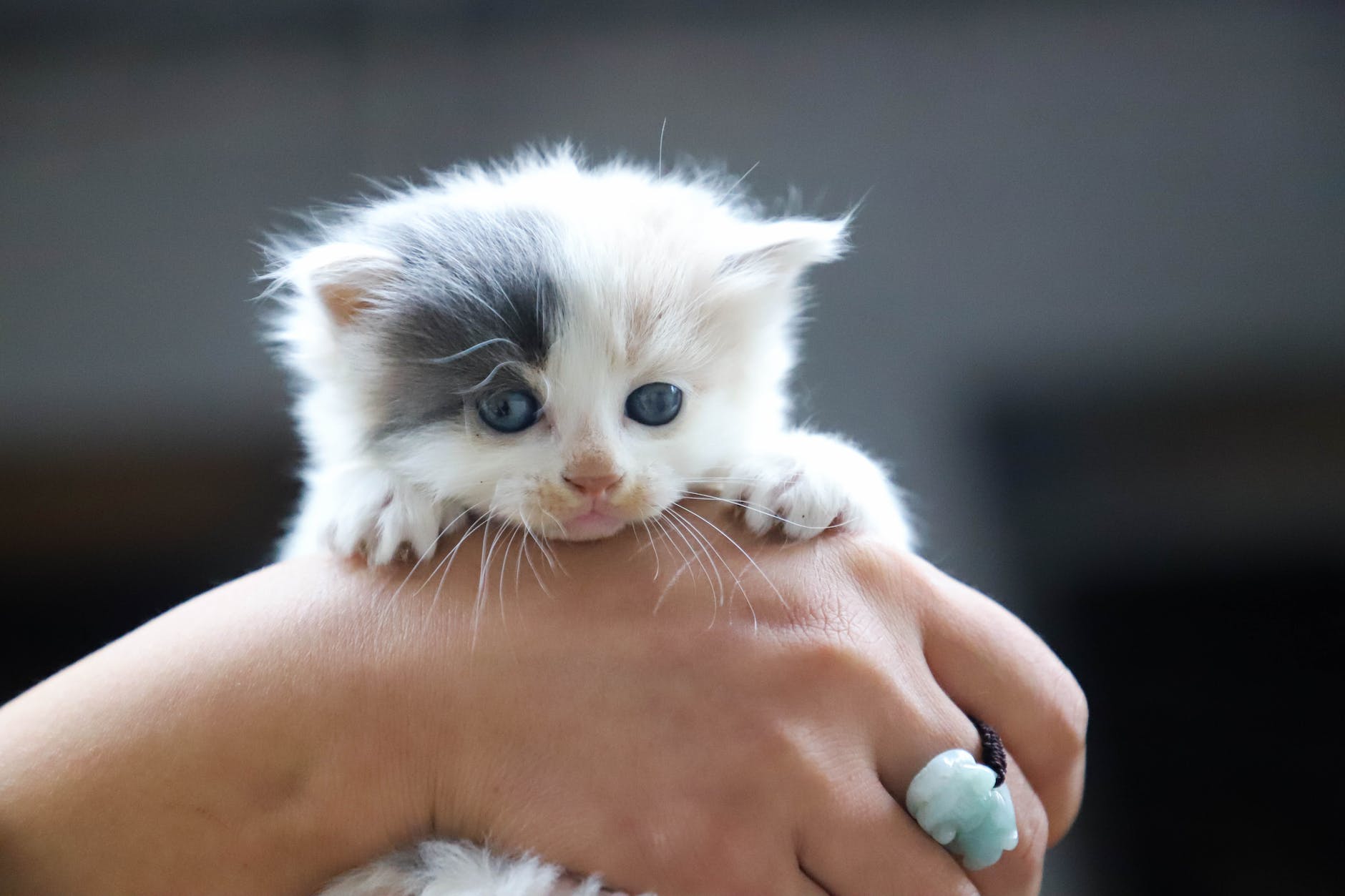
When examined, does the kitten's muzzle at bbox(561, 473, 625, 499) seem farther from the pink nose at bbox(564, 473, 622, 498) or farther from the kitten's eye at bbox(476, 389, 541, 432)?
the kitten's eye at bbox(476, 389, 541, 432)

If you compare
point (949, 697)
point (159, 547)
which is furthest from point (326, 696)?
point (159, 547)

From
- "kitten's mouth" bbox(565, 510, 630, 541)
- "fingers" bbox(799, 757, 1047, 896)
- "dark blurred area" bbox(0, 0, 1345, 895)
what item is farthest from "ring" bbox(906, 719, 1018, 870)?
"dark blurred area" bbox(0, 0, 1345, 895)

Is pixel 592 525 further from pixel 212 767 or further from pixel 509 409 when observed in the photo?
pixel 212 767

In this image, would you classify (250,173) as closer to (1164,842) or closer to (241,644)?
(241,644)

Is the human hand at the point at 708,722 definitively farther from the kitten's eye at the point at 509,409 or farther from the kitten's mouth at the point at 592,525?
the kitten's eye at the point at 509,409

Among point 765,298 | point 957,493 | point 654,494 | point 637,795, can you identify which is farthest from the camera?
point 957,493

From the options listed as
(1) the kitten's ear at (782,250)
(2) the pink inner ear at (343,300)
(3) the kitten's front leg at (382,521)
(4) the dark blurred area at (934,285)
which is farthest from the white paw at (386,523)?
(4) the dark blurred area at (934,285)
